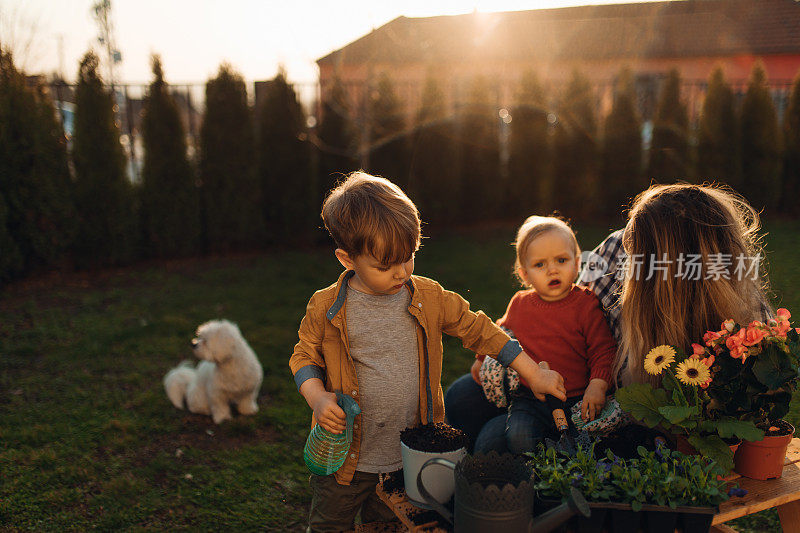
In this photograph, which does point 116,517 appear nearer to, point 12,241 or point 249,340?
point 249,340

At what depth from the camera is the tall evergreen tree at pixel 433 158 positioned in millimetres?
9000

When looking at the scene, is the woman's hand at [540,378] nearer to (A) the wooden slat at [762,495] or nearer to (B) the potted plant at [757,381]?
(B) the potted plant at [757,381]

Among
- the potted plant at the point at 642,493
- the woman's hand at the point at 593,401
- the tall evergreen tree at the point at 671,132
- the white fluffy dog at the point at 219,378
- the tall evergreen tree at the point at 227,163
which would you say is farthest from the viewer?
the tall evergreen tree at the point at 671,132

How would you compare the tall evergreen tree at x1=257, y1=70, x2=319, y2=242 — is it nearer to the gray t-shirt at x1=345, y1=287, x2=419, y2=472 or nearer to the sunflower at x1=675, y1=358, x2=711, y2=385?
the gray t-shirt at x1=345, y1=287, x2=419, y2=472

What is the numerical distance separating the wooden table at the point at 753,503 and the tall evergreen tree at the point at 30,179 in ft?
21.1

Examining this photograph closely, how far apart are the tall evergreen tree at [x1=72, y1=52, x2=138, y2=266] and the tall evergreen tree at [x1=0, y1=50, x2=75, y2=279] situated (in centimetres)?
18

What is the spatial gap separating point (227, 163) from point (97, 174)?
157cm

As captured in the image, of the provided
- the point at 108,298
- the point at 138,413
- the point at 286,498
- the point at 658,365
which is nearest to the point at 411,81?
the point at 108,298

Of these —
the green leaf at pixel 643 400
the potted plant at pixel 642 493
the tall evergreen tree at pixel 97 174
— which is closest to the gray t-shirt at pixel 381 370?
the potted plant at pixel 642 493

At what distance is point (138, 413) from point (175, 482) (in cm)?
97

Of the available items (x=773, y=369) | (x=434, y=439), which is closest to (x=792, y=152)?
(x=773, y=369)

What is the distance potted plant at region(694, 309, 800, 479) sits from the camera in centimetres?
168

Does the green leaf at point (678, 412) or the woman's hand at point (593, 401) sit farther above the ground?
the green leaf at point (678, 412)

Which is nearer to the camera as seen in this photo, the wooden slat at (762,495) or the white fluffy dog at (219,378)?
the wooden slat at (762,495)
